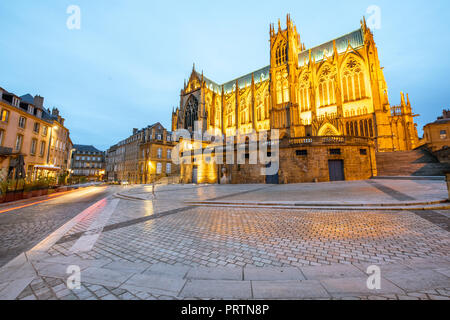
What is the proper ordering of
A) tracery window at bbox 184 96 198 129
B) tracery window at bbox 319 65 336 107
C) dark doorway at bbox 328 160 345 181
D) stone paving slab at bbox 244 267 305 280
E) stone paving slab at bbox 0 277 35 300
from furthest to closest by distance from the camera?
tracery window at bbox 184 96 198 129, tracery window at bbox 319 65 336 107, dark doorway at bbox 328 160 345 181, stone paving slab at bbox 244 267 305 280, stone paving slab at bbox 0 277 35 300

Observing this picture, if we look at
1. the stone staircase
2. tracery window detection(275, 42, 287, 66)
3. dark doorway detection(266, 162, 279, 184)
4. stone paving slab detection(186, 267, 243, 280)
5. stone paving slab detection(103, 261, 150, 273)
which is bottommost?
stone paving slab detection(103, 261, 150, 273)

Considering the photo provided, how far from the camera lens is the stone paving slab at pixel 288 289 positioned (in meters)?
1.84

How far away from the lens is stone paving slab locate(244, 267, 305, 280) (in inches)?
88.7

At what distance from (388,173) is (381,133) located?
12609mm

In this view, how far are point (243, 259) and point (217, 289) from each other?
97cm

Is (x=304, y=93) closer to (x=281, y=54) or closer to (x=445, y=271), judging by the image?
(x=281, y=54)

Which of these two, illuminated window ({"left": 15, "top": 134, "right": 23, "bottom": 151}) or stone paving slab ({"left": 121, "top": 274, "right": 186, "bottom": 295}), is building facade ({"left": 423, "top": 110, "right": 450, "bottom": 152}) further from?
illuminated window ({"left": 15, "top": 134, "right": 23, "bottom": 151})

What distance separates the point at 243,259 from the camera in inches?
112

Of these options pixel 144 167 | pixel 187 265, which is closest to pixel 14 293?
pixel 187 265

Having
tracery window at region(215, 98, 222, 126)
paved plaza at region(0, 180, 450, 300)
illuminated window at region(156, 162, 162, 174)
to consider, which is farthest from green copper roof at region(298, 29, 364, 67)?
paved plaza at region(0, 180, 450, 300)

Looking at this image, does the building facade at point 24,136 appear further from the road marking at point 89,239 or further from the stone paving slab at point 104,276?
the stone paving slab at point 104,276

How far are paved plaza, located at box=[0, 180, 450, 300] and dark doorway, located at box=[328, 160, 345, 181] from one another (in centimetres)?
1186

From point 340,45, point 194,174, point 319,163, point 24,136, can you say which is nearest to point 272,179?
point 319,163
